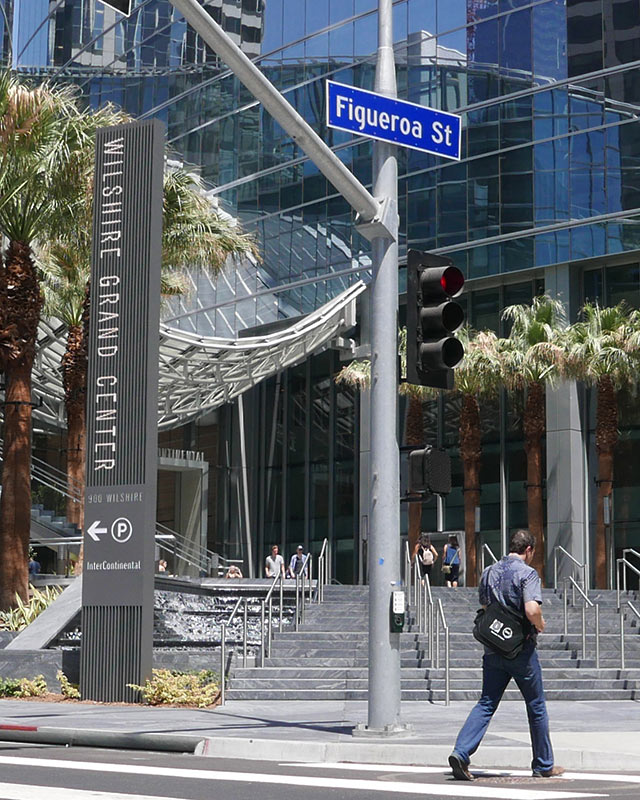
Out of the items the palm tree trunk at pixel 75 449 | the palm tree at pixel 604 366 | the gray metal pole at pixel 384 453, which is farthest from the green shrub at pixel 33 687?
the palm tree at pixel 604 366

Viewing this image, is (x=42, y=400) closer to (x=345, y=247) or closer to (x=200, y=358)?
(x=200, y=358)

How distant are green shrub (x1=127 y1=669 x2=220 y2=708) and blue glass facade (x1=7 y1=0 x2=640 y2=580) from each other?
2034 cm

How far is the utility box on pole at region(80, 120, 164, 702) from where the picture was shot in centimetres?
1733

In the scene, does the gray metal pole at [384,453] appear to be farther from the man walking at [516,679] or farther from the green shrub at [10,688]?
the green shrub at [10,688]

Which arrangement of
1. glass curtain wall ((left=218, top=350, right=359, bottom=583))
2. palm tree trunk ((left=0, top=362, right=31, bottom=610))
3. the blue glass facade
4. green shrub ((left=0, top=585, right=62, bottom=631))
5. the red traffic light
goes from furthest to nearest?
glass curtain wall ((left=218, top=350, right=359, bottom=583))
the blue glass facade
palm tree trunk ((left=0, top=362, right=31, bottom=610))
green shrub ((left=0, top=585, right=62, bottom=631))
the red traffic light

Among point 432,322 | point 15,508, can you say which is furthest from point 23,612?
point 432,322

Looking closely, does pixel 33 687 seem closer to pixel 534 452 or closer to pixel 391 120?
pixel 391 120

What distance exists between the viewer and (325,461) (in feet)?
144

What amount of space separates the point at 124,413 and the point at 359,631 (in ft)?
19.0

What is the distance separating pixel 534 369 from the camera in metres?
32.6

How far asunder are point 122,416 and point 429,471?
7.32 meters

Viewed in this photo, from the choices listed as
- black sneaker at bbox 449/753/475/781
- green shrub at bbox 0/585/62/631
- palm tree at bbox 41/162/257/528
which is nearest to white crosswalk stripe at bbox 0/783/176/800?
black sneaker at bbox 449/753/475/781

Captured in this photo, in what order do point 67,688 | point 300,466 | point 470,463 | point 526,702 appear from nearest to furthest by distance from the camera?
point 526,702 < point 67,688 < point 470,463 < point 300,466

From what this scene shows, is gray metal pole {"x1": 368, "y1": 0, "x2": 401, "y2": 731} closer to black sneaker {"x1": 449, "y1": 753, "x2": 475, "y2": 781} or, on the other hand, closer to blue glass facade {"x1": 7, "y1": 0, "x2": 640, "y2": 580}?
black sneaker {"x1": 449, "y1": 753, "x2": 475, "y2": 781}
